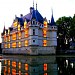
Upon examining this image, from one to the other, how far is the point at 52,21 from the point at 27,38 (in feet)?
29.3

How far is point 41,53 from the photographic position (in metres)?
65.9

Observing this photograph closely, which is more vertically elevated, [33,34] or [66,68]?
[33,34]

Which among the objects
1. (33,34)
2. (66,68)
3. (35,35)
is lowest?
(66,68)

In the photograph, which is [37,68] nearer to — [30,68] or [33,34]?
[30,68]

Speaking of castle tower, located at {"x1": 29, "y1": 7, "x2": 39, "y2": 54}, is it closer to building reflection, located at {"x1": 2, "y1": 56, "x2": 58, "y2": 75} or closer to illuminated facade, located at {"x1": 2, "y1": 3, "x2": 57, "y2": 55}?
illuminated facade, located at {"x1": 2, "y1": 3, "x2": 57, "y2": 55}

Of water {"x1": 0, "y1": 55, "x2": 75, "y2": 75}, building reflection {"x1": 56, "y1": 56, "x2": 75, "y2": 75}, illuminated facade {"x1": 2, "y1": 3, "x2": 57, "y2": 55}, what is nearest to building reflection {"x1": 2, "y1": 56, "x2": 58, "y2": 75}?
water {"x1": 0, "y1": 55, "x2": 75, "y2": 75}

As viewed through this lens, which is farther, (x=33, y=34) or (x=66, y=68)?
(x=33, y=34)

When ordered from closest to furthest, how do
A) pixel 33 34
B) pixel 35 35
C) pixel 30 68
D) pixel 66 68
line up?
pixel 30 68 < pixel 66 68 < pixel 33 34 < pixel 35 35

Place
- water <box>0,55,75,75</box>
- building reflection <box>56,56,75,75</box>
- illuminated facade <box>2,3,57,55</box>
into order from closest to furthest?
building reflection <box>56,56,75,75</box>, water <box>0,55,75,75</box>, illuminated facade <box>2,3,57,55</box>

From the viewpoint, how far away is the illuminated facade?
2491 inches

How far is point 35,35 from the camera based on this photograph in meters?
63.5

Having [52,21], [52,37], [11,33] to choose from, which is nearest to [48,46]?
[52,37]

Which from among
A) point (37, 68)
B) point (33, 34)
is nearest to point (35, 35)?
point (33, 34)

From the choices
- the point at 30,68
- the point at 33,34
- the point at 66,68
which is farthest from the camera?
the point at 33,34
